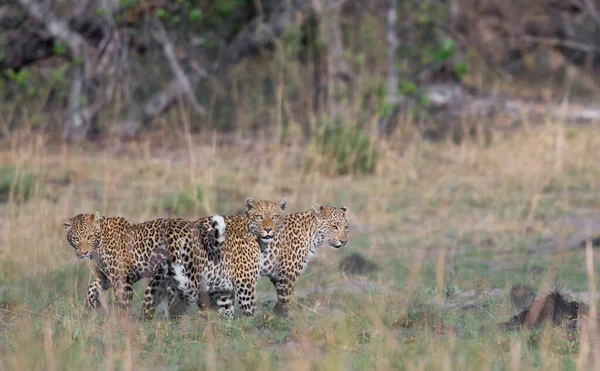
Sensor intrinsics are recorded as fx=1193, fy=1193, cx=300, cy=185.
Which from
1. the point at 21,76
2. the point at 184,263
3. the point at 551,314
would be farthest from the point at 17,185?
the point at 551,314

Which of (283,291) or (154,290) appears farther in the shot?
(283,291)

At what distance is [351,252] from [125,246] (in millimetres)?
3359

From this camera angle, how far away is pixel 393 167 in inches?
507

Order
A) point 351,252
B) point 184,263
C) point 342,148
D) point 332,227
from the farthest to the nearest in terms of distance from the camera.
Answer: point 342,148
point 351,252
point 332,227
point 184,263

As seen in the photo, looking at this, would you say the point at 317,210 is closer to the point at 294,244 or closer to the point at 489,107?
the point at 294,244

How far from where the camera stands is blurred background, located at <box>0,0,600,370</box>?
5781mm

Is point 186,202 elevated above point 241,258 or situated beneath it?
situated beneath

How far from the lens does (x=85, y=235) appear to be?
6254mm

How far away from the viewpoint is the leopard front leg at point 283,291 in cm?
671

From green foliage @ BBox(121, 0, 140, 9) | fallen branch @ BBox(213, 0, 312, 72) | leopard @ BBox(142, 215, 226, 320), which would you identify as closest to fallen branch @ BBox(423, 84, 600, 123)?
fallen branch @ BBox(213, 0, 312, 72)

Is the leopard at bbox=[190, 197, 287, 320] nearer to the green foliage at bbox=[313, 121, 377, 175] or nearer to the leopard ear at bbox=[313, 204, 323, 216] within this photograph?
the leopard ear at bbox=[313, 204, 323, 216]

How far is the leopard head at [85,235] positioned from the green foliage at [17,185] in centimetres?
407

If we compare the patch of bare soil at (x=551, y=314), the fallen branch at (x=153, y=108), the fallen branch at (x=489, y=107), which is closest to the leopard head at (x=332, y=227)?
the patch of bare soil at (x=551, y=314)

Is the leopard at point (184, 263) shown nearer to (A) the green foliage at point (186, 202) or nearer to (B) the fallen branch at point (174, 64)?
(A) the green foliage at point (186, 202)
